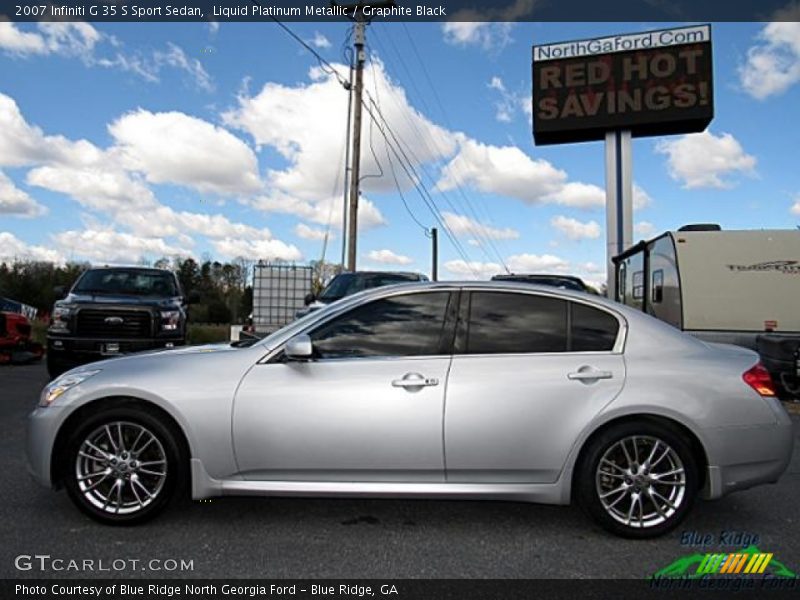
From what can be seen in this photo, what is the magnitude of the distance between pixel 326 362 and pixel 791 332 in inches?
361

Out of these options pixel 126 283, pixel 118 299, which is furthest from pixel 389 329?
pixel 126 283

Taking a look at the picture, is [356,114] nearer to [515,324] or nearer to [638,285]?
[638,285]

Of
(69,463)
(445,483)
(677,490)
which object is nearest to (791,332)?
(677,490)

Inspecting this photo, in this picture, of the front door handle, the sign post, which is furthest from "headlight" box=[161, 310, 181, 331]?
the sign post

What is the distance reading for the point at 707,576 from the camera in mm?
3285

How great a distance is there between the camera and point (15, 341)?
42.0ft

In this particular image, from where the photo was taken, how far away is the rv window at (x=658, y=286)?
1108 centimetres

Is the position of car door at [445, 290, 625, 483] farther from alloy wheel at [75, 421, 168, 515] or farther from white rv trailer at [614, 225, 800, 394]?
white rv trailer at [614, 225, 800, 394]

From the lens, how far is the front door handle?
12.1ft

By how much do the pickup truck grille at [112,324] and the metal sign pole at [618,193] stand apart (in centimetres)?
1435

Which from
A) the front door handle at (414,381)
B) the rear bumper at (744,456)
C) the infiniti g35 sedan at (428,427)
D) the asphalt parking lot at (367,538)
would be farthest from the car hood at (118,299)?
the rear bumper at (744,456)

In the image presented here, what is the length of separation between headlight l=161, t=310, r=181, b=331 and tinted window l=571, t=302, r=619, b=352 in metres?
7.04
